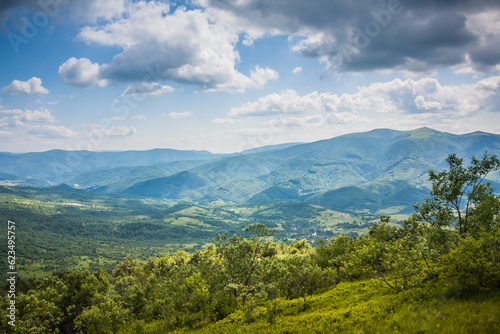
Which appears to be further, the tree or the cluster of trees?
the tree

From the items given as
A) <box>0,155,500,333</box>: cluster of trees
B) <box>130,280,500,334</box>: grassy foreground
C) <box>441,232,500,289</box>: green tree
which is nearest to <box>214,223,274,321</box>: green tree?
<box>0,155,500,333</box>: cluster of trees

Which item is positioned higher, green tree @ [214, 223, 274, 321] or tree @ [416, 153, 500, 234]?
tree @ [416, 153, 500, 234]

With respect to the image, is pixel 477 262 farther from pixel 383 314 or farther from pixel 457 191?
pixel 457 191

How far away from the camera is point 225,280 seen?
142ft

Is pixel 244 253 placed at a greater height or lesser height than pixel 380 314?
greater

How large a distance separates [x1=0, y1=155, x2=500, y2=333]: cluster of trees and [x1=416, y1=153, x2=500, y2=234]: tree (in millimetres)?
95

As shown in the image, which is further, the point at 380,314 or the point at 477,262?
the point at 380,314

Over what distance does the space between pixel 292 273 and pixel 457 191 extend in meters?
22.0

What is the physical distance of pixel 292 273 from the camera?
35.1 metres

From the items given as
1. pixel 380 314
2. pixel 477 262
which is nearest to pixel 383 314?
pixel 380 314

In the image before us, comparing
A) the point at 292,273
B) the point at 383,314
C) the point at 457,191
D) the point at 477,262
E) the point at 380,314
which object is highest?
the point at 457,191

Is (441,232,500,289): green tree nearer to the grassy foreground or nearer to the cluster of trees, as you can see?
the cluster of trees

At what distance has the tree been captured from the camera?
90.9 ft

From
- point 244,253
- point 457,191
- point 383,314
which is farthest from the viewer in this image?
point 244,253
